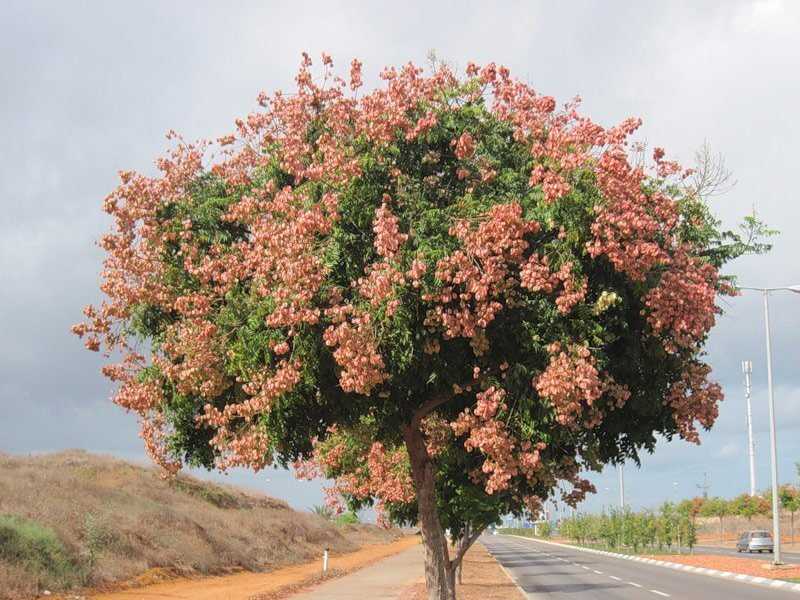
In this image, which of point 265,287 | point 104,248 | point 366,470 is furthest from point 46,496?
point 265,287

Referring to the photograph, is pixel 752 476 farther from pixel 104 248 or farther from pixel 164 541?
pixel 104 248

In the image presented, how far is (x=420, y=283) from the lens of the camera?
9.63 meters

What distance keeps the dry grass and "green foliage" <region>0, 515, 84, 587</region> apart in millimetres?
84

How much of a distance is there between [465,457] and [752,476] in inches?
2832

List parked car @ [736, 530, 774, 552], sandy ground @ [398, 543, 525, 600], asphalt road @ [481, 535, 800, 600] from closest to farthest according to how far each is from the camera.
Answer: asphalt road @ [481, 535, 800, 600]
sandy ground @ [398, 543, 525, 600]
parked car @ [736, 530, 774, 552]

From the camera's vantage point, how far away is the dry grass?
30266mm

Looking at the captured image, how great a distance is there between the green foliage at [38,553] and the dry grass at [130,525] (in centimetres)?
8

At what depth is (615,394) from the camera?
10.7m

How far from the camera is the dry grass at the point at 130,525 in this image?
30266 mm

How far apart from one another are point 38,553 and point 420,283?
71.5 ft

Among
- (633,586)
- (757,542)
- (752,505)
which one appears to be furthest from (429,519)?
(752,505)

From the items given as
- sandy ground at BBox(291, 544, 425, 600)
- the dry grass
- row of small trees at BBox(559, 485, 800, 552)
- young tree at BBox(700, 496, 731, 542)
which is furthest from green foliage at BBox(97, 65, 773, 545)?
young tree at BBox(700, 496, 731, 542)

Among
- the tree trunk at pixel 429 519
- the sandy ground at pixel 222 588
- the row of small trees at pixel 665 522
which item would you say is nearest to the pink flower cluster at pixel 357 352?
the tree trunk at pixel 429 519

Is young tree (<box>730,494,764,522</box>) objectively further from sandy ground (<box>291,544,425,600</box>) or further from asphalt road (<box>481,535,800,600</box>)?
sandy ground (<box>291,544,425,600</box>)
